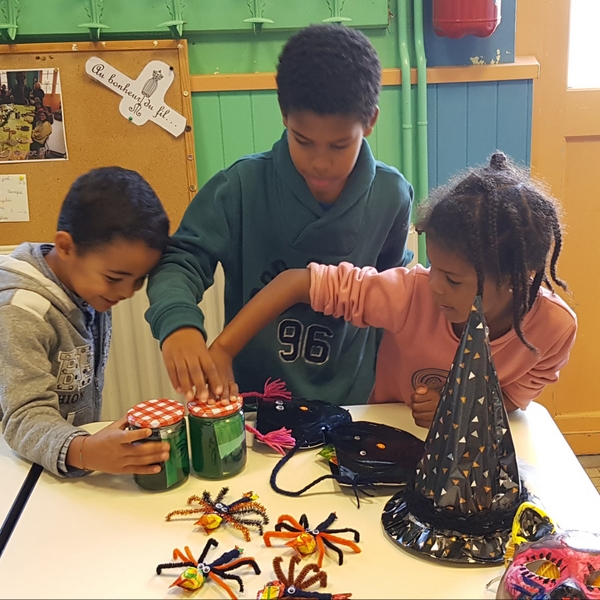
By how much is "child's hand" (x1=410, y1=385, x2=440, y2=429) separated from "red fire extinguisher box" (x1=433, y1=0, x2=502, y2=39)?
3.27ft

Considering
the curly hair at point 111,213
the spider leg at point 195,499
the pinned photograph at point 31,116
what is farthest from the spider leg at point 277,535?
the pinned photograph at point 31,116

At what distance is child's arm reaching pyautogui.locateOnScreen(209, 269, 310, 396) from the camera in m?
0.95

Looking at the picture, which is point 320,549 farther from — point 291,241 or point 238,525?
point 291,241

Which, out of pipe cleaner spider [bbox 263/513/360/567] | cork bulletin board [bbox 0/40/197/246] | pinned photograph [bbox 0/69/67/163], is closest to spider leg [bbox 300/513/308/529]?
pipe cleaner spider [bbox 263/513/360/567]

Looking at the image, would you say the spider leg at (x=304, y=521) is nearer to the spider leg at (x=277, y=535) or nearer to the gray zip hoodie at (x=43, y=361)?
the spider leg at (x=277, y=535)

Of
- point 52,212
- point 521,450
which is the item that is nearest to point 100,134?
point 52,212

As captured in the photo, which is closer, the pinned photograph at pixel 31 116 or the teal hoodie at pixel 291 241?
the teal hoodie at pixel 291 241

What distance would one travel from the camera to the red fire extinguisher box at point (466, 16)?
155 centimetres

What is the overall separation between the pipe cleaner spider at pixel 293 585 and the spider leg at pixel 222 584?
26 mm

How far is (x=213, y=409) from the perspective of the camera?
80 centimetres

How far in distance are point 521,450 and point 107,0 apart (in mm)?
1352

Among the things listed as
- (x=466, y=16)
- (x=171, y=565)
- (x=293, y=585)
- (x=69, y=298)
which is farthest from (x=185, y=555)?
(x=466, y=16)

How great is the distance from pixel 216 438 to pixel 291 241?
0.44 m

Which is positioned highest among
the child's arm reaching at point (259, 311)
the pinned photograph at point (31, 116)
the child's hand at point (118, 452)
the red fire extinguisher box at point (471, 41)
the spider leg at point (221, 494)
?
the red fire extinguisher box at point (471, 41)
